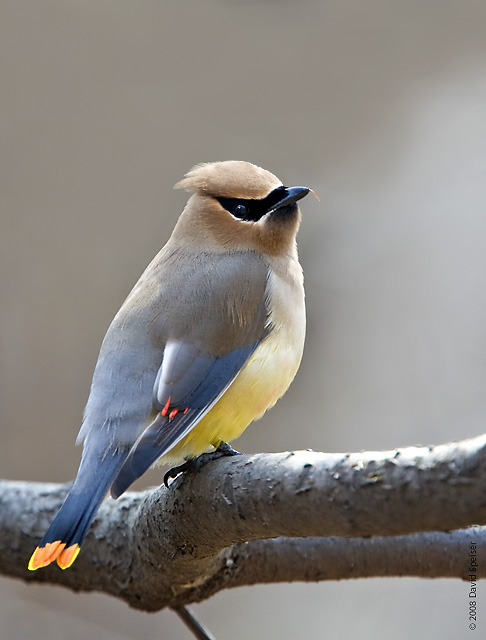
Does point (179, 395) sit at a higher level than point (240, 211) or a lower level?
lower

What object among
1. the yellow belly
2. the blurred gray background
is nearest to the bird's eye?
the yellow belly

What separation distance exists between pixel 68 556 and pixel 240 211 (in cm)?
133

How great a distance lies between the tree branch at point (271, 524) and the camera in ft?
5.26

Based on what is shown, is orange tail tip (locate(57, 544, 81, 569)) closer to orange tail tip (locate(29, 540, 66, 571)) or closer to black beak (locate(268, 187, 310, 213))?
orange tail tip (locate(29, 540, 66, 571))

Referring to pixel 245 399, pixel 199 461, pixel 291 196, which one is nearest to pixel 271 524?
pixel 199 461

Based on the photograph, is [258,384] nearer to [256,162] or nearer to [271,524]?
[271,524]

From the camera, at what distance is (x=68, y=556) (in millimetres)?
2295

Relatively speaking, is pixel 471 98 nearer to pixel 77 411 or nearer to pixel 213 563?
pixel 77 411

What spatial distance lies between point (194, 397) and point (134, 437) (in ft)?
0.64

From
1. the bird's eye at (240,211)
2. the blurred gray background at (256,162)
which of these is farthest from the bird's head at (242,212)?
the blurred gray background at (256,162)

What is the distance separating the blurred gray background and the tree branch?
2.12 meters

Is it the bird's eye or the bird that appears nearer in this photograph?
the bird

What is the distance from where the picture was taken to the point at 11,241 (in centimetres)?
538

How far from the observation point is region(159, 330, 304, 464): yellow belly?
2689 millimetres
